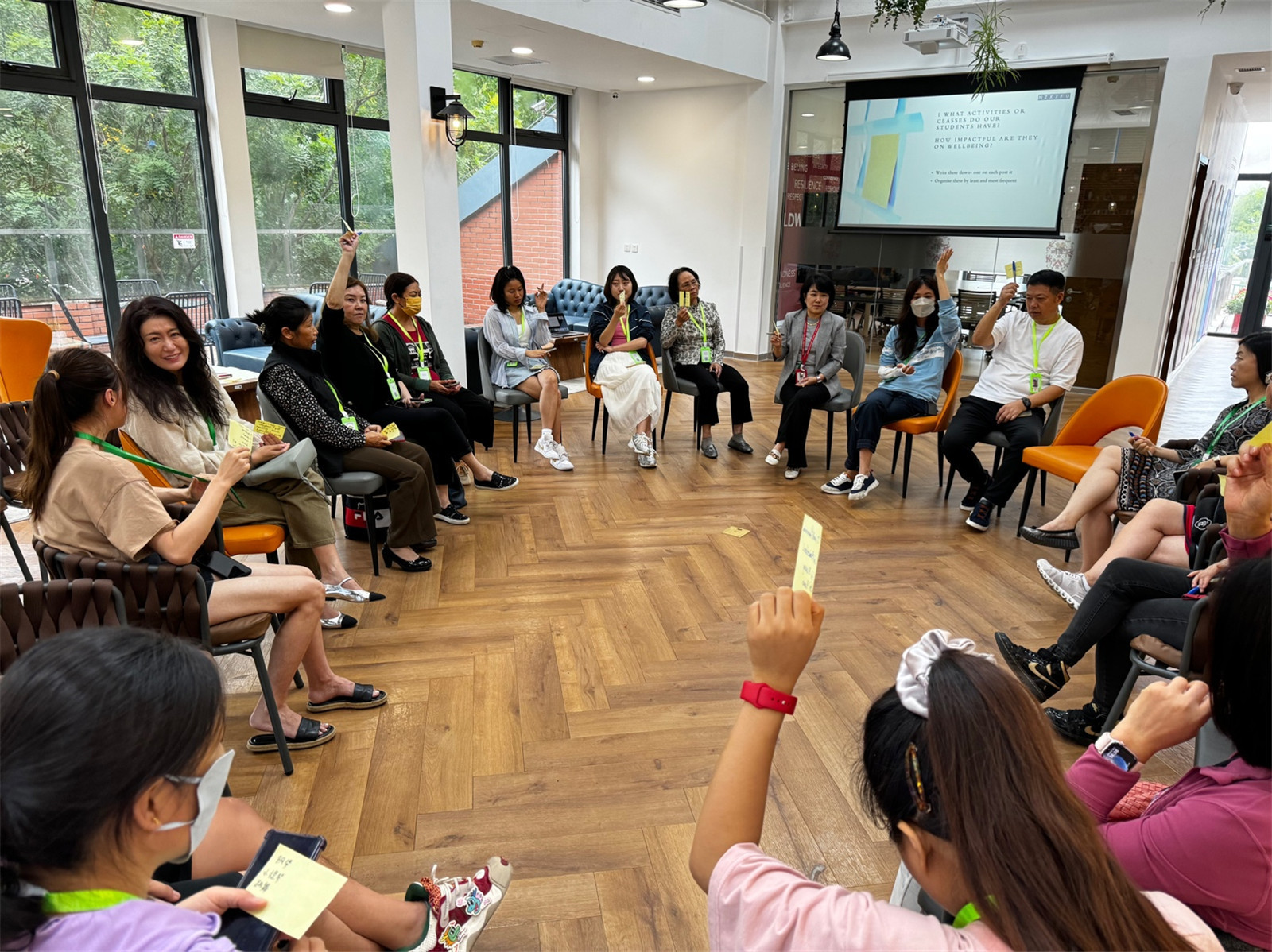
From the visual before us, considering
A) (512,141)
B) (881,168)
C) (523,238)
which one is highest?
(512,141)

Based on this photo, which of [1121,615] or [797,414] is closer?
[1121,615]

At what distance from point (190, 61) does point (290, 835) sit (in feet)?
25.1

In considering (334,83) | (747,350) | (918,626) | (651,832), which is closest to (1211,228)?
(747,350)

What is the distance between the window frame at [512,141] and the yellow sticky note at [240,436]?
24.1 ft

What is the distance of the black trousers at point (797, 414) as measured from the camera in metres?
5.52

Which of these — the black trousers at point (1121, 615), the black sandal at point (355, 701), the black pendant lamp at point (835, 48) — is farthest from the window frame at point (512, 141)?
the black trousers at point (1121, 615)

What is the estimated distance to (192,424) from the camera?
313 centimetres

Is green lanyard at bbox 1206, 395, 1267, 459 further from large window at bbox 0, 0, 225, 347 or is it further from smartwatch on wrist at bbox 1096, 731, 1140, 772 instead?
large window at bbox 0, 0, 225, 347

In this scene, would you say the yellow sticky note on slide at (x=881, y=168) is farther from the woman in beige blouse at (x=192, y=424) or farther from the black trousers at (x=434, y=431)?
the woman in beige blouse at (x=192, y=424)

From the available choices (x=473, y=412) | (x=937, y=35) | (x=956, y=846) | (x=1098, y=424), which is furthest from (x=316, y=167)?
(x=956, y=846)

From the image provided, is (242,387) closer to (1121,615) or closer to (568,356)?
(568,356)

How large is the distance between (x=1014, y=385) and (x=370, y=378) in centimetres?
358

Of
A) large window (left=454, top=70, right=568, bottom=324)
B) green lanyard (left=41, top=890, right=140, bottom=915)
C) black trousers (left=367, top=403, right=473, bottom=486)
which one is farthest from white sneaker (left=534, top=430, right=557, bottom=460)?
large window (left=454, top=70, right=568, bottom=324)

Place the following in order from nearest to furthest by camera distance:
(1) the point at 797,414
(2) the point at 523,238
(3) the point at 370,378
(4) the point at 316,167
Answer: (3) the point at 370,378 < (1) the point at 797,414 < (4) the point at 316,167 < (2) the point at 523,238
